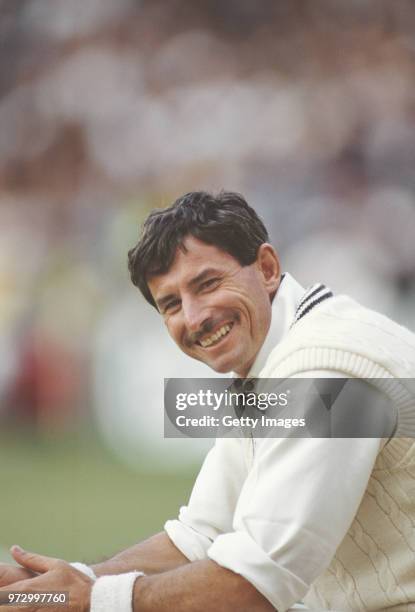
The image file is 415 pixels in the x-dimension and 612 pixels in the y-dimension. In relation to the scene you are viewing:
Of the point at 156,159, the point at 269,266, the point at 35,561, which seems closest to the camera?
the point at 35,561

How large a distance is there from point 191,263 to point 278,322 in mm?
192

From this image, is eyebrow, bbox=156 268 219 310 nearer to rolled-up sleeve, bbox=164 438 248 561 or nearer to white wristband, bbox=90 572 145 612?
rolled-up sleeve, bbox=164 438 248 561

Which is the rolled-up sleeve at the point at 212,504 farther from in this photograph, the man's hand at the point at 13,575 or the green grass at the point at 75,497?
the man's hand at the point at 13,575

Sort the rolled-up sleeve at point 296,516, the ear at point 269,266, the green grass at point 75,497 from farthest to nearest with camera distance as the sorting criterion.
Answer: the green grass at point 75,497 < the ear at point 269,266 < the rolled-up sleeve at point 296,516

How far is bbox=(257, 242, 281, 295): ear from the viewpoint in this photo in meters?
1.51

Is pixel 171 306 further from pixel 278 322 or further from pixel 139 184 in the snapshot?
pixel 139 184

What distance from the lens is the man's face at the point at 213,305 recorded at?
4.69 ft

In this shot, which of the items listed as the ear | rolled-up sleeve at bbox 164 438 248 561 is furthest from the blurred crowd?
the ear

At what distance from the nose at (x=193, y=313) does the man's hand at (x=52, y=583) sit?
0.46 meters

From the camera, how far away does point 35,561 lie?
137 cm

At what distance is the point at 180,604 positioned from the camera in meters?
1.17

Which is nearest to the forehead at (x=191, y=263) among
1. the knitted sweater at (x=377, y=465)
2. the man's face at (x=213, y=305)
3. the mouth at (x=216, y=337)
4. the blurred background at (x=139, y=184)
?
the man's face at (x=213, y=305)

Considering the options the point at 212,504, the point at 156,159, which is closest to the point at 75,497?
the point at 212,504

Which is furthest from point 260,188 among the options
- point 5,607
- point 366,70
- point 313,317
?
point 5,607
